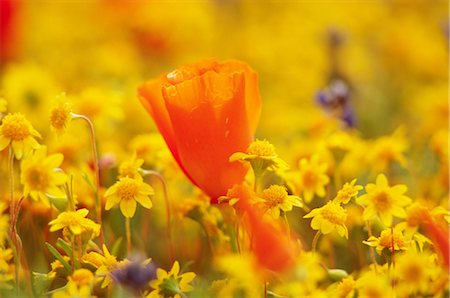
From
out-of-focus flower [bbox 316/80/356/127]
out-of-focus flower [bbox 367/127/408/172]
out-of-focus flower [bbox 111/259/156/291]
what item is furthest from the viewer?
out-of-focus flower [bbox 316/80/356/127]

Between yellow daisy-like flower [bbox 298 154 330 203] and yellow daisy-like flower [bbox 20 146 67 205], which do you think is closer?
yellow daisy-like flower [bbox 20 146 67 205]

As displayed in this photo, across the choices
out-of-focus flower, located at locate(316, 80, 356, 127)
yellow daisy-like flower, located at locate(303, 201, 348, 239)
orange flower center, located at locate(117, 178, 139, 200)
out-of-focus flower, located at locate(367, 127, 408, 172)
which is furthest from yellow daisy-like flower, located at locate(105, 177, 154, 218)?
out-of-focus flower, located at locate(316, 80, 356, 127)

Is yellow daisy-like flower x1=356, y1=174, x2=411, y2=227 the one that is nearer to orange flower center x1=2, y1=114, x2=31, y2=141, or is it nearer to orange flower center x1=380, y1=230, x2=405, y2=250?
orange flower center x1=380, y1=230, x2=405, y2=250

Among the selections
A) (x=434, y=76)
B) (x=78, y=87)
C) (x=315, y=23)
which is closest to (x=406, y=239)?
(x=78, y=87)

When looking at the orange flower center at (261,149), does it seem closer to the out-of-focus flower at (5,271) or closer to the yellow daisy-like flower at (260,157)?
the yellow daisy-like flower at (260,157)

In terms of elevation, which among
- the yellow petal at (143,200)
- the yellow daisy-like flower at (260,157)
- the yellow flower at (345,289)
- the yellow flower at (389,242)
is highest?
the yellow daisy-like flower at (260,157)

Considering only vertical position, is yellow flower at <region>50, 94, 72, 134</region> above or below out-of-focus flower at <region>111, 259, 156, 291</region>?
above

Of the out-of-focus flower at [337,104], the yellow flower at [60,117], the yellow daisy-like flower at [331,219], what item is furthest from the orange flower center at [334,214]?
the out-of-focus flower at [337,104]
